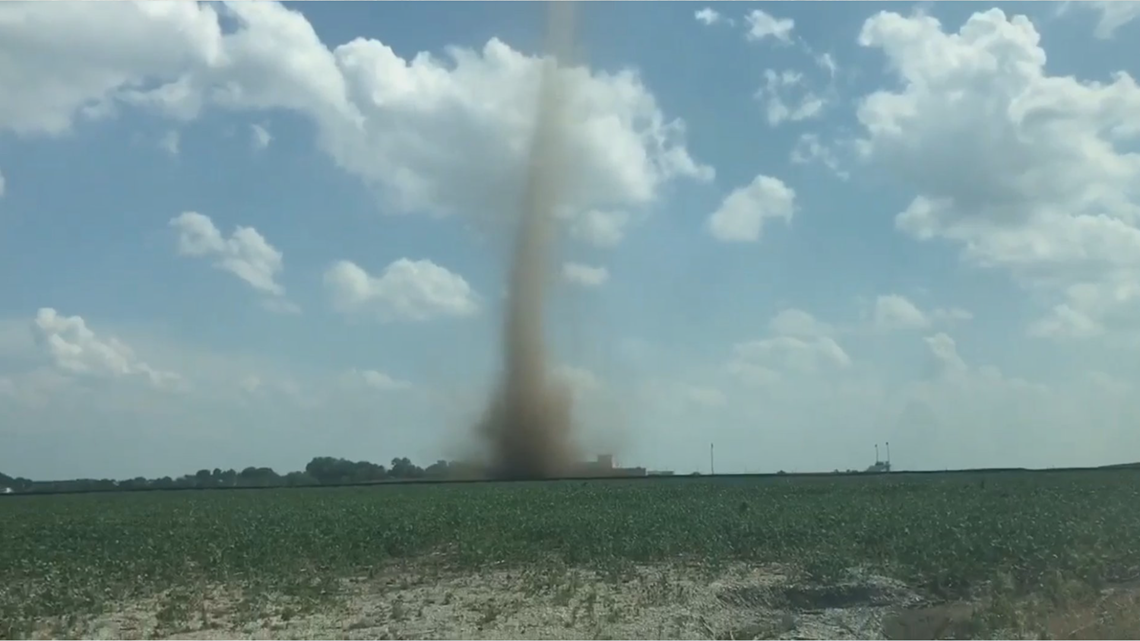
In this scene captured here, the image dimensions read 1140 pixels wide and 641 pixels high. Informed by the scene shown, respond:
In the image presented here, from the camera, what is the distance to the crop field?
57.1 feet

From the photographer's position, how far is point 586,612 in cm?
1794

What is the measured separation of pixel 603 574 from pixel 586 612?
441cm

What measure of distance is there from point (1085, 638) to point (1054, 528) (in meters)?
12.2

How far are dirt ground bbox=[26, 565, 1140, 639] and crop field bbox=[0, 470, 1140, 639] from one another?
6 cm

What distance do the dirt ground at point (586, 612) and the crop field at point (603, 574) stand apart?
0.06 meters

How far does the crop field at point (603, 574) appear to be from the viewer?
17.4 m

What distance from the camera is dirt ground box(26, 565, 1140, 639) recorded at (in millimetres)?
16625

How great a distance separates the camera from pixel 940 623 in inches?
657

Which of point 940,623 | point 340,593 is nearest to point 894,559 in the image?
point 940,623

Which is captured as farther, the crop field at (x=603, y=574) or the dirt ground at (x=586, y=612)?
the crop field at (x=603, y=574)

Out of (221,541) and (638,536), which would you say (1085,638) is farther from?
(221,541)

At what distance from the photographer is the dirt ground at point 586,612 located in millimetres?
16625

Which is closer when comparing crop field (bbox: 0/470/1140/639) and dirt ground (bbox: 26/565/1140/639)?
dirt ground (bbox: 26/565/1140/639)

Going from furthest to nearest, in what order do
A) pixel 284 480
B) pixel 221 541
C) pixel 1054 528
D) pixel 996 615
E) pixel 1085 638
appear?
pixel 284 480 → pixel 221 541 → pixel 1054 528 → pixel 996 615 → pixel 1085 638
